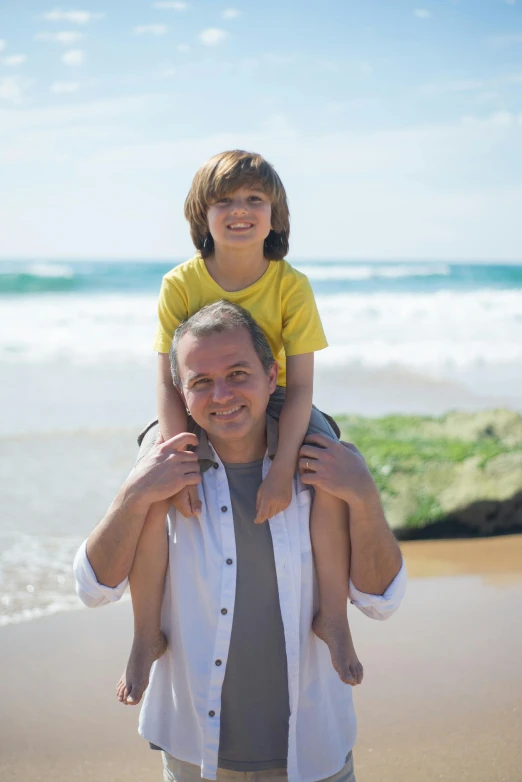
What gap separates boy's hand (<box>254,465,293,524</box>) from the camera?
99.9 inches

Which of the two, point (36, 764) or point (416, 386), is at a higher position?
point (36, 764)

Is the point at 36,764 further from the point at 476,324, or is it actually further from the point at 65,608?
the point at 476,324

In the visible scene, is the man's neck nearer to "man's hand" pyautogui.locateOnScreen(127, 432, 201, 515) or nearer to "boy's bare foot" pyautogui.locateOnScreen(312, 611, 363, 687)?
"man's hand" pyautogui.locateOnScreen(127, 432, 201, 515)

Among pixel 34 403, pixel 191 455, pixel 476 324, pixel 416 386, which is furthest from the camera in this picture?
pixel 476 324

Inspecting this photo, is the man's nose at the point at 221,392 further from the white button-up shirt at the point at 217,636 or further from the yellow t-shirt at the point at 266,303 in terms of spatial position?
the yellow t-shirt at the point at 266,303

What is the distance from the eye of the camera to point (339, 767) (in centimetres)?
253

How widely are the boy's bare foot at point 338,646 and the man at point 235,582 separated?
0.05m

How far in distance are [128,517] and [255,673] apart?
0.60 metres

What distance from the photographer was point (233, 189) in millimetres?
3191

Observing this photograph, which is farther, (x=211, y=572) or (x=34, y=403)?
(x=34, y=403)

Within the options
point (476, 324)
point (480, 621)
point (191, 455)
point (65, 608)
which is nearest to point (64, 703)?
point (65, 608)

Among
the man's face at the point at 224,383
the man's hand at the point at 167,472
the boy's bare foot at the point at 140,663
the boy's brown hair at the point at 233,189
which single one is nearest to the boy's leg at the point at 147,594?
the boy's bare foot at the point at 140,663

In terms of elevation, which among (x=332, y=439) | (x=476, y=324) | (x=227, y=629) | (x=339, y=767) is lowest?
(x=476, y=324)

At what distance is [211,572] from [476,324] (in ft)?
67.4
